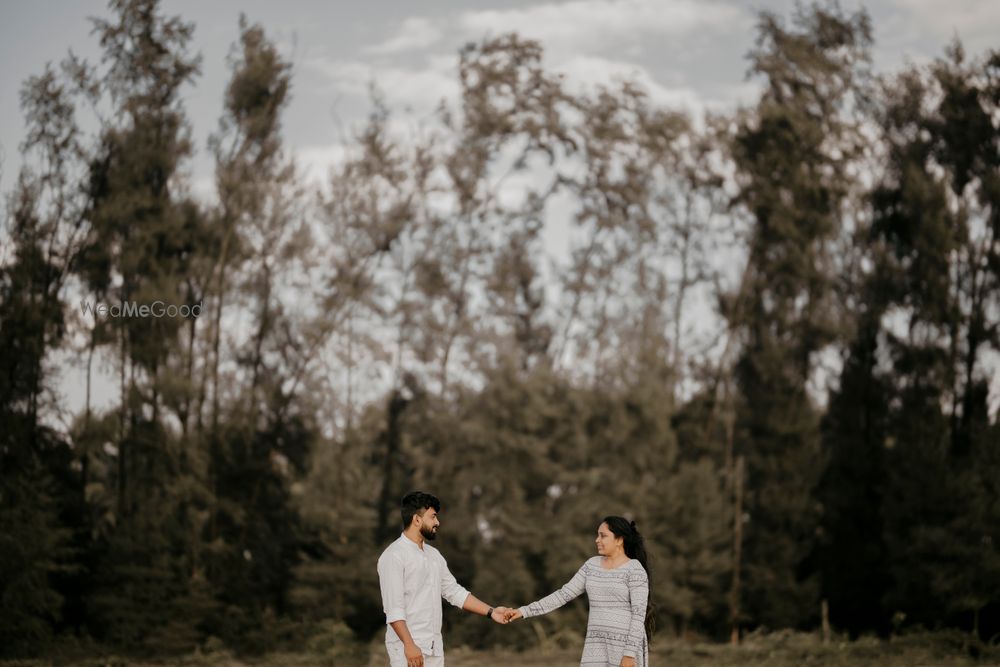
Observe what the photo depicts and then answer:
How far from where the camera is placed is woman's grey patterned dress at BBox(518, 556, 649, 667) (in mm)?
7707

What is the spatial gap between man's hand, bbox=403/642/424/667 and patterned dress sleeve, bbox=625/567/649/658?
4.06ft

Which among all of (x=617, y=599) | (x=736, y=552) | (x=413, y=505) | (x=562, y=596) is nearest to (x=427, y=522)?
(x=413, y=505)

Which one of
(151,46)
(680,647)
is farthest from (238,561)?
(151,46)

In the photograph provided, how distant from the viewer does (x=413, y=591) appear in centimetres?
777

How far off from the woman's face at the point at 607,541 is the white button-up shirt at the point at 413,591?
96cm

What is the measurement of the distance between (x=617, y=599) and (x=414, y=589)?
1.23 m

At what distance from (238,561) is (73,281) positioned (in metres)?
7.61

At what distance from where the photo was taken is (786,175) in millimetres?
36031

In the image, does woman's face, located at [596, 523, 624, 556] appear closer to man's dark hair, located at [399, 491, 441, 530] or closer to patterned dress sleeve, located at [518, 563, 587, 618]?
patterned dress sleeve, located at [518, 563, 587, 618]

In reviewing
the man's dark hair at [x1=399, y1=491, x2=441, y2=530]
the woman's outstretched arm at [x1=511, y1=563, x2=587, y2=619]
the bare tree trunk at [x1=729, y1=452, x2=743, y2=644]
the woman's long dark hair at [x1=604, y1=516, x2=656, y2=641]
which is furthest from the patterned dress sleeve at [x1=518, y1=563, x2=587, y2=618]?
the bare tree trunk at [x1=729, y1=452, x2=743, y2=644]

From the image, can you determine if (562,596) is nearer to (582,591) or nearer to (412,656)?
(582,591)

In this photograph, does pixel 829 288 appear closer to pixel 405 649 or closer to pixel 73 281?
pixel 73 281

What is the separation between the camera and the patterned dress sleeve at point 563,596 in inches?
315

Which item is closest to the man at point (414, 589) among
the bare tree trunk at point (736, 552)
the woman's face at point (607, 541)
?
the woman's face at point (607, 541)
